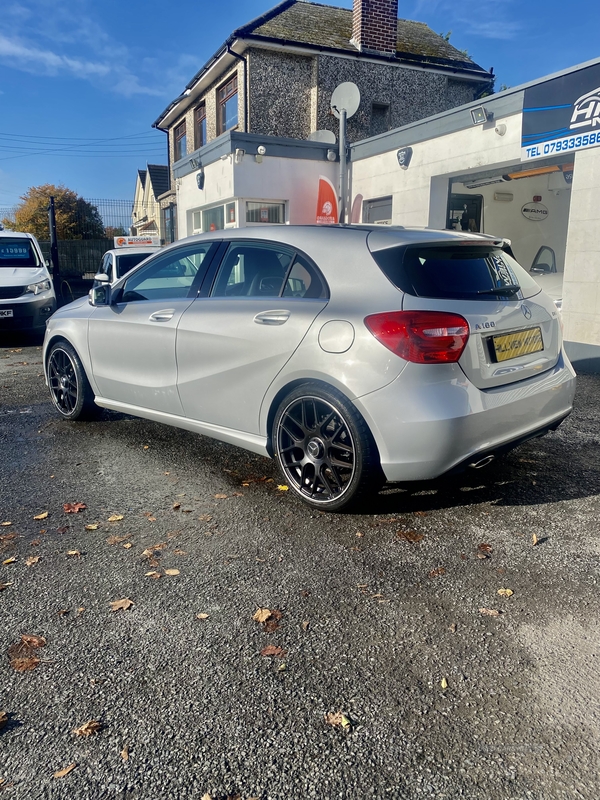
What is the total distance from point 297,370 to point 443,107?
763 inches

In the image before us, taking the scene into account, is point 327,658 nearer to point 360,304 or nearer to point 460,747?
point 460,747

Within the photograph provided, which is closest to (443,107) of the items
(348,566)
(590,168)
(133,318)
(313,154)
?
(313,154)

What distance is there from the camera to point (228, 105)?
20391 millimetres

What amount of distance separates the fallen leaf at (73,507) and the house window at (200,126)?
22.0 metres

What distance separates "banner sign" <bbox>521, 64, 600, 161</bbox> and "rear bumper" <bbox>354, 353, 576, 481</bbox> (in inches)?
258

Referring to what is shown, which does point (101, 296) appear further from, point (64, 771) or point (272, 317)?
point (64, 771)

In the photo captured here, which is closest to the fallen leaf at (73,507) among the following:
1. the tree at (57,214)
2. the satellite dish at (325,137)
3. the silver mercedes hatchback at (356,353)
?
the silver mercedes hatchback at (356,353)

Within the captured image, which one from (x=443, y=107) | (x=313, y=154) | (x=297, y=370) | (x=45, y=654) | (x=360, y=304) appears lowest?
(x=45, y=654)

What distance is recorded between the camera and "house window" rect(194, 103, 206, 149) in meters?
23.2

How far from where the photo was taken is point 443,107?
798 inches

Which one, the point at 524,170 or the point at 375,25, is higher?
the point at 375,25

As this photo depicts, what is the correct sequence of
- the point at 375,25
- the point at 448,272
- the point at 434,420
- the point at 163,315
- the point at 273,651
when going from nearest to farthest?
the point at 273,651 < the point at 434,420 < the point at 448,272 < the point at 163,315 < the point at 375,25

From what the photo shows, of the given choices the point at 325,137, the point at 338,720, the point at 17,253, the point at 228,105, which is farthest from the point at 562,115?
the point at 228,105

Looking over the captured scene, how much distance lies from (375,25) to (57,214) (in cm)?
3259
